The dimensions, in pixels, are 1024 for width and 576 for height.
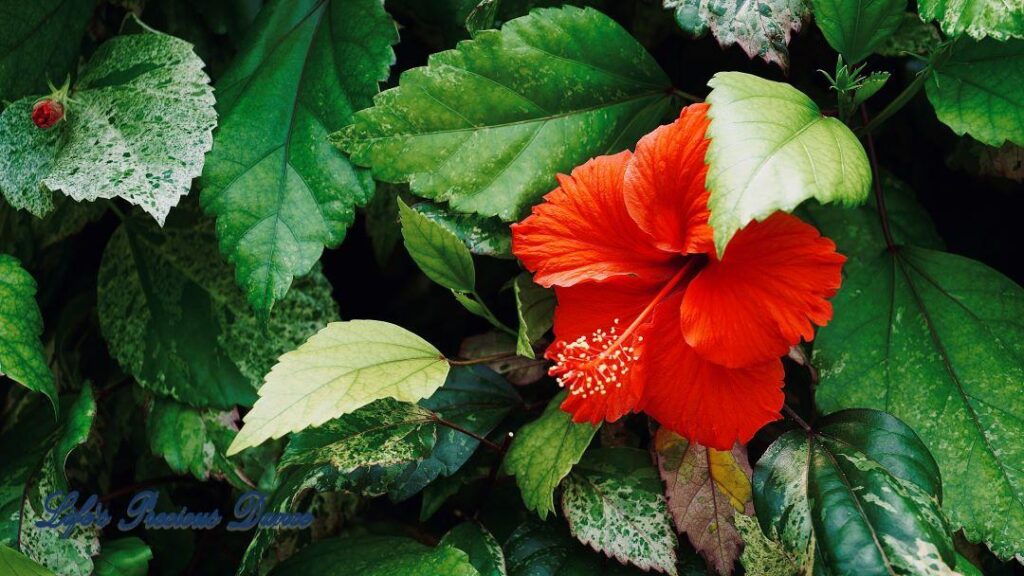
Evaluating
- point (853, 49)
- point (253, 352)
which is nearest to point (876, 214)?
point (853, 49)

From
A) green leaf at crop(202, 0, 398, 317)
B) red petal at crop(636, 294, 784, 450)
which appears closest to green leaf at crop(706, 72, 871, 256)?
red petal at crop(636, 294, 784, 450)

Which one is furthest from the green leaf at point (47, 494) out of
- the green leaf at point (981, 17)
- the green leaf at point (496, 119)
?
the green leaf at point (981, 17)

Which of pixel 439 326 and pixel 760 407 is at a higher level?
pixel 760 407

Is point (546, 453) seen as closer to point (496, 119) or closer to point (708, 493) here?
point (708, 493)

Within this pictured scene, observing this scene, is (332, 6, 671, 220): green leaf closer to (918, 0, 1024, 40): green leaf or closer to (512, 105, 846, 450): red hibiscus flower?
(512, 105, 846, 450): red hibiscus flower

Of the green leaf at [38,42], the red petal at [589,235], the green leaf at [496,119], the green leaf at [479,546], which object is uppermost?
the green leaf at [38,42]

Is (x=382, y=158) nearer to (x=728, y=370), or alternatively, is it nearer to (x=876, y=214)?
(x=728, y=370)

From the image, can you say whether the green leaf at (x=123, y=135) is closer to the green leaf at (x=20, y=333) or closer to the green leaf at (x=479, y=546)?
the green leaf at (x=20, y=333)
